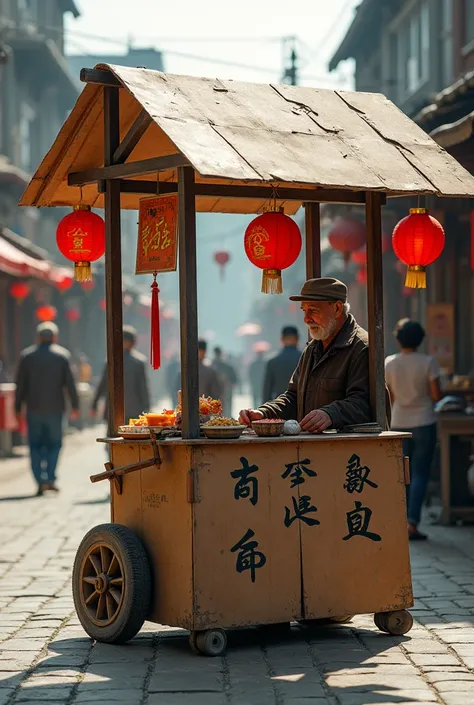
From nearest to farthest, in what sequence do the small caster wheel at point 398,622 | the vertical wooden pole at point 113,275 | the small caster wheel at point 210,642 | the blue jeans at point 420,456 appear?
1. the small caster wheel at point 210,642
2. the small caster wheel at point 398,622
3. the vertical wooden pole at point 113,275
4. the blue jeans at point 420,456

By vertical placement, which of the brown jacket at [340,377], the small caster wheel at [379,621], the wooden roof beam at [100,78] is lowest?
the small caster wheel at [379,621]

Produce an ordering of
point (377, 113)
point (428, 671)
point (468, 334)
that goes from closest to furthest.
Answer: point (428, 671) → point (377, 113) → point (468, 334)

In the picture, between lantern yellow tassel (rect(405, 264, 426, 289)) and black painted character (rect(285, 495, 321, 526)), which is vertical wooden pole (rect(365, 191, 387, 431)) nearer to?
lantern yellow tassel (rect(405, 264, 426, 289))

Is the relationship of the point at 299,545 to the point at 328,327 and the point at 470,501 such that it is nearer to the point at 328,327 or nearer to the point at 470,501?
the point at 328,327

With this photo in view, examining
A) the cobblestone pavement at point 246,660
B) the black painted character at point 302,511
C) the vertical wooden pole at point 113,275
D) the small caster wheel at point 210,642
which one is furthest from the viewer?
the vertical wooden pole at point 113,275

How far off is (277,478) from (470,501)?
5750 mm

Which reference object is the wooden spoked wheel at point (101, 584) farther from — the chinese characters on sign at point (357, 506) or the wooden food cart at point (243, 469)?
the chinese characters on sign at point (357, 506)

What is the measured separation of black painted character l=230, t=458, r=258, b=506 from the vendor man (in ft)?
1.84

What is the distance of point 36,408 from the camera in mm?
16094

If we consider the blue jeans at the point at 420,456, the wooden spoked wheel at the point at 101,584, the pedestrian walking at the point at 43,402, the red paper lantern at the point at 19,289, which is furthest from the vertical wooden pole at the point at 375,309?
the red paper lantern at the point at 19,289

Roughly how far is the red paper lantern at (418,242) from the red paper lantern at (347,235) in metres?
9.96

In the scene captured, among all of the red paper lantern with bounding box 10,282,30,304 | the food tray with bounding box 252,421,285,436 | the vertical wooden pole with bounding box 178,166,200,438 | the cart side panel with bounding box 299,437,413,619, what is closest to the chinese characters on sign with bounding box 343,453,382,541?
the cart side panel with bounding box 299,437,413,619

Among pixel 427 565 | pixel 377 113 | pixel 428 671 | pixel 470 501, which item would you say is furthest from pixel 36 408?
pixel 428 671

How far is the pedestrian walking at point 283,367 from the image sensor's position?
15.0 metres
